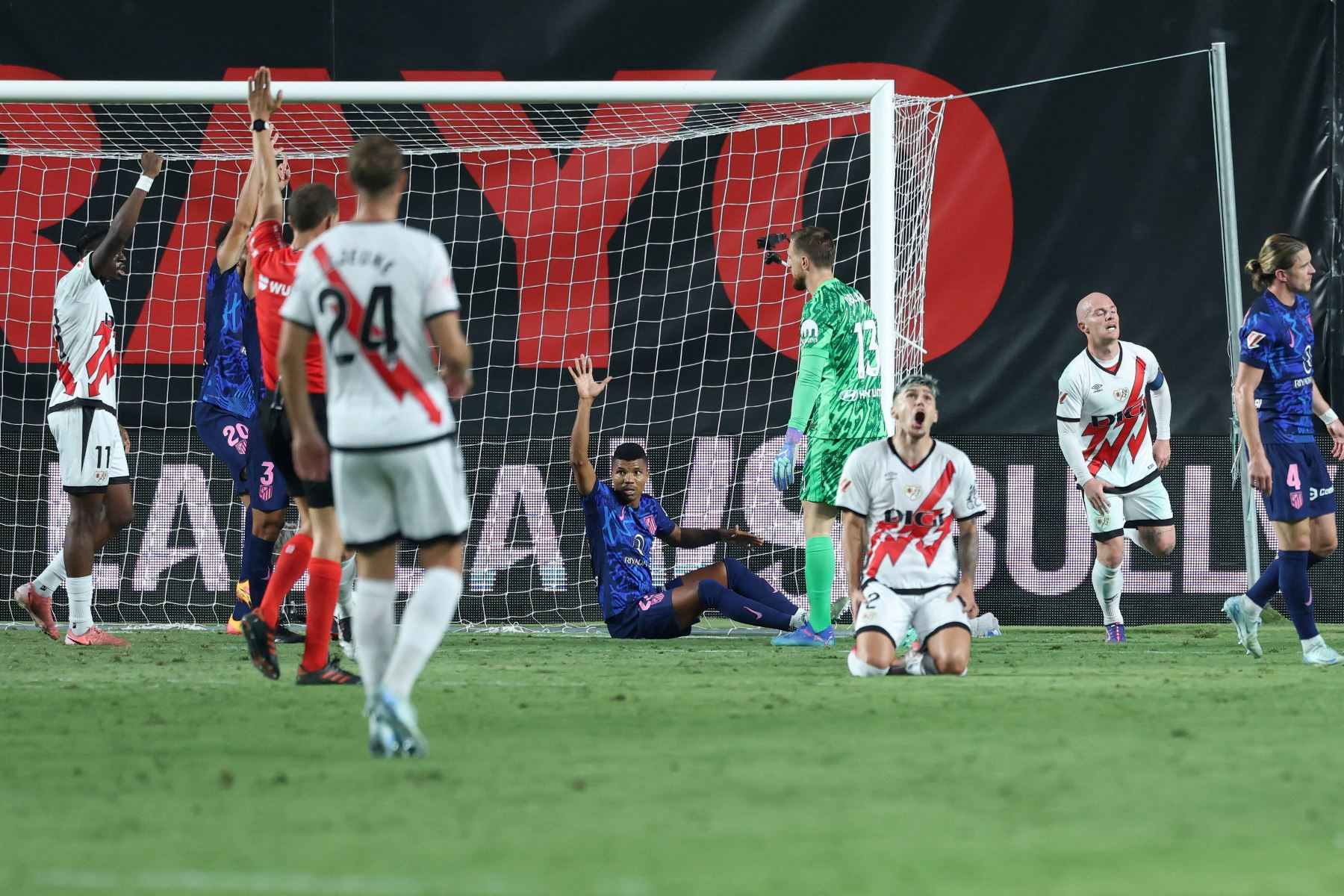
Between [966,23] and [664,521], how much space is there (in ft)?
13.3

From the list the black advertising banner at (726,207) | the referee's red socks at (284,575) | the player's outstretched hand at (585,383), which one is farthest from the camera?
the black advertising banner at (726,207)

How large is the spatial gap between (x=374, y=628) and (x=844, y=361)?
431cm

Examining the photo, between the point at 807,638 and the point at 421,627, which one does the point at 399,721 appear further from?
the point at 807,638

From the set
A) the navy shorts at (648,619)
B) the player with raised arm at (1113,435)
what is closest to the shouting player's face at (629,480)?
the navy shorts at (648,619)

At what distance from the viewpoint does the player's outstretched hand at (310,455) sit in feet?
14.4

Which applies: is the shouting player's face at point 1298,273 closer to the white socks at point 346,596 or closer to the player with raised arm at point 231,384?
the white socks at point 346,596

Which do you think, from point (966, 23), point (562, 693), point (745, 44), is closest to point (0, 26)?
point (745, 44)

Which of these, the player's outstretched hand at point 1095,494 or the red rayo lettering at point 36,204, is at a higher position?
the red rayo lettering at point 36,204

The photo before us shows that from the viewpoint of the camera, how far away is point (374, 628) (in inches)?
172

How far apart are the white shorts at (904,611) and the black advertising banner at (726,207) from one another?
3.92 metres

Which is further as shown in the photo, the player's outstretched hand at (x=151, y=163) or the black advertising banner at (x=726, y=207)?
the black advertising banner at (x=726, y=207)

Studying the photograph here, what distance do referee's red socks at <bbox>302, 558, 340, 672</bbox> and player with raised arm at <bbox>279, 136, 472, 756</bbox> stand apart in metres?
1.27

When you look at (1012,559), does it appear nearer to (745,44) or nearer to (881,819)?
(745,44)

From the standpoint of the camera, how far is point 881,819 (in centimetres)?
325
